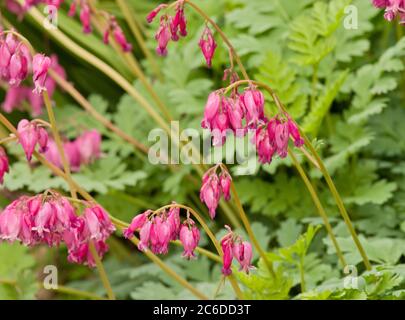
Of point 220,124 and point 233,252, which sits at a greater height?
point 220,124

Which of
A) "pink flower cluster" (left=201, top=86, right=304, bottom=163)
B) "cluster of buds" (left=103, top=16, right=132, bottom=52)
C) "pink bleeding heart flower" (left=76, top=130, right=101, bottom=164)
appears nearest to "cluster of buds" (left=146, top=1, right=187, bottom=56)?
"pink flower cluster" (left=201, top=86, right=304, bottom=163)

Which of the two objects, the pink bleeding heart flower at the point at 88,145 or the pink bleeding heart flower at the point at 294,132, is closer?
the pink bleeding heart flower at the point at 294,132

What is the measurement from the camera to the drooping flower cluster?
1.88 metres

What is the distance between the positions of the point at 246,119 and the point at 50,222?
1.61 ft

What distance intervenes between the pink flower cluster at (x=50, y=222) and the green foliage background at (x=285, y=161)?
0.50 meters

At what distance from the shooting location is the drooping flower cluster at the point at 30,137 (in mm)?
1880

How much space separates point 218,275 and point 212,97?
1.12 metres

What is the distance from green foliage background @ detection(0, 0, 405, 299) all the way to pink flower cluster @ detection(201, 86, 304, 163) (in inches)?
17.4

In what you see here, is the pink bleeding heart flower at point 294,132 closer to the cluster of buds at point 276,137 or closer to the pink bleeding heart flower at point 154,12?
the cluster of buds at point 276,137

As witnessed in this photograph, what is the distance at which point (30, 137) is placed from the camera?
74.6 inches

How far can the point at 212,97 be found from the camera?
68.1 inches

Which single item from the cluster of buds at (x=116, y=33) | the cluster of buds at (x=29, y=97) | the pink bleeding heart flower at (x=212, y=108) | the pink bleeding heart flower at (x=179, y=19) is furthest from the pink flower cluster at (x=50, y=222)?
the cluster of buds at (x=29, y=97)

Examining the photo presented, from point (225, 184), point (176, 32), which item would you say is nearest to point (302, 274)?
point (225, 184)

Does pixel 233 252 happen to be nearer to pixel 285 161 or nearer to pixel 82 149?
pixel 285 161
